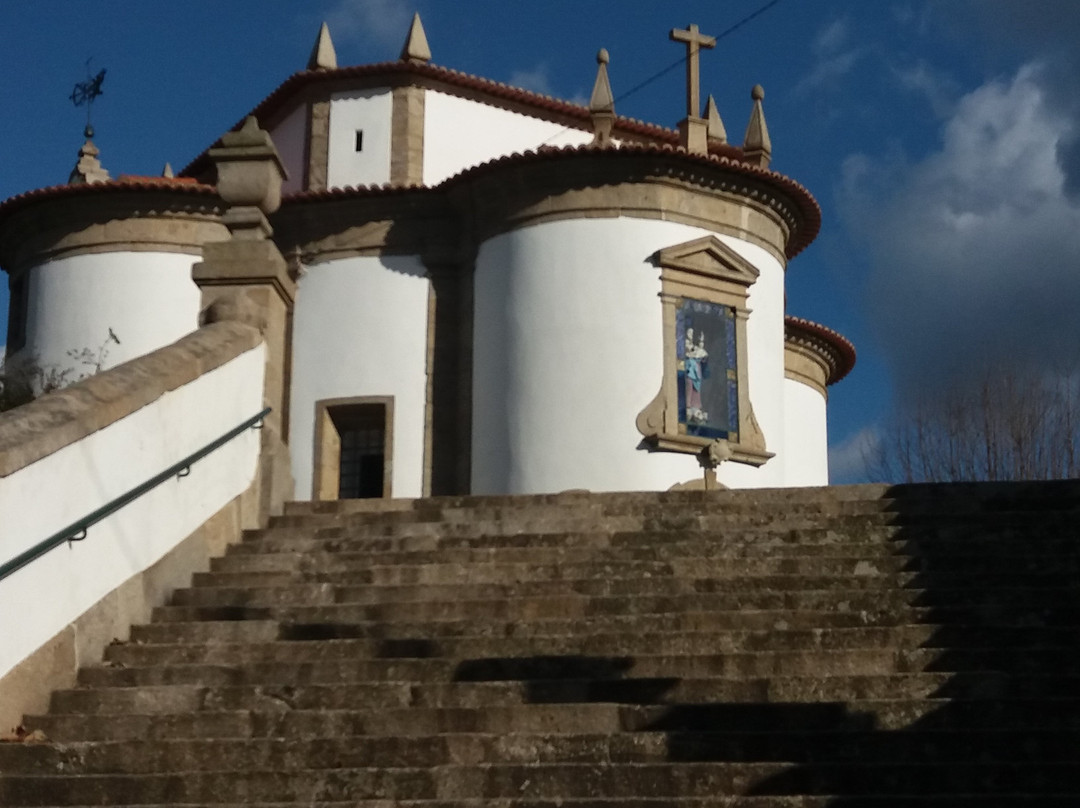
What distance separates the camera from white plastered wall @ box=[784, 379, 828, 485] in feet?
84.8

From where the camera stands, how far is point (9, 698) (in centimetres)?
839

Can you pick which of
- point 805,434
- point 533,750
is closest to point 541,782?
point 533,750

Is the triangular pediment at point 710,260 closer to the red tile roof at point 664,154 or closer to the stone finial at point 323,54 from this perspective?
the red tile roof at point 664,154

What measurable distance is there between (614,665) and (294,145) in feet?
62.9

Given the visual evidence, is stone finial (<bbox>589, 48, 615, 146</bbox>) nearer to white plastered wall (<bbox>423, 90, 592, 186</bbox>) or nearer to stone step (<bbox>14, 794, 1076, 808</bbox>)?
white plastered wall (<bbox>423, 90, 592, 186</bbox>)

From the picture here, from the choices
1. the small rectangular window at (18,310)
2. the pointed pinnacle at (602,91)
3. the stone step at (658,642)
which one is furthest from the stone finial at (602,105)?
the stone step at (658,642)

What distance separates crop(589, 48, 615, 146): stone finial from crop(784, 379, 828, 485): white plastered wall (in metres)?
5.09

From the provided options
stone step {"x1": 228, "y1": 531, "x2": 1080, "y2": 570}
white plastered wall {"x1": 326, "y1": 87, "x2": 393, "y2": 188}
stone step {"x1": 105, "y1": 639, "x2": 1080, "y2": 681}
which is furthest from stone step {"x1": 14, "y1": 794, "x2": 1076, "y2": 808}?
white plastered wall {"x1": 326, "y1": 87, "x2": 393, "y2": 188}

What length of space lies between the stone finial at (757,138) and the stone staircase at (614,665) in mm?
14538

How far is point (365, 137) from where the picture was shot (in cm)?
2584

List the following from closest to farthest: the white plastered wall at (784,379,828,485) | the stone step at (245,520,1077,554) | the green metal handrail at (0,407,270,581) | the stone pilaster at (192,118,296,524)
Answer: the green metal handrail at (0,407,270,581) < the stone step at (245,520,1077,554) < the stone pilaster at (192,118,296,524) < the white plastered wall at (784,379,828,485)

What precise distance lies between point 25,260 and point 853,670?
18589mm

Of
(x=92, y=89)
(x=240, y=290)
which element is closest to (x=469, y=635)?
(x=240, y=290)

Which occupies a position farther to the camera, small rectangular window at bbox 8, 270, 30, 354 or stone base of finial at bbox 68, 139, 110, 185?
stone base of finial at bbox 68, 139, 110, 185
